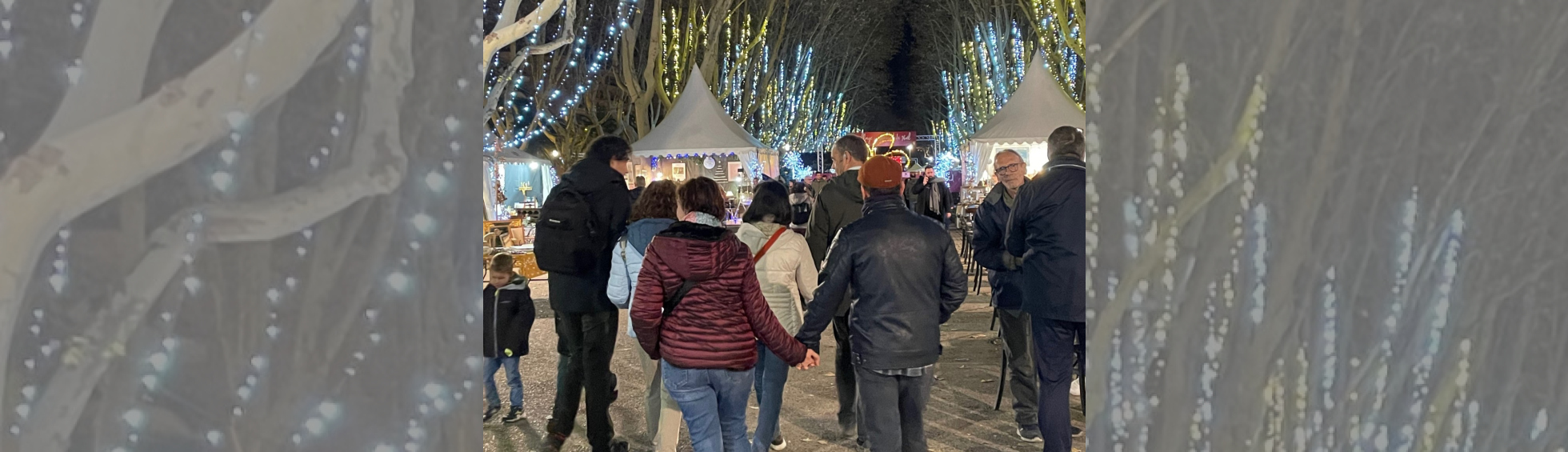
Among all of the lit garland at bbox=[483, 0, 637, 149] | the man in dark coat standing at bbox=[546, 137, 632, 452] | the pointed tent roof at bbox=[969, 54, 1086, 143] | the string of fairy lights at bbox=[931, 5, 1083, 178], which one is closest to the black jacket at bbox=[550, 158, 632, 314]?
the man in dark coat standing at bbox=[546, 137, 632, 452]

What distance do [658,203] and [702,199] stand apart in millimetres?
495

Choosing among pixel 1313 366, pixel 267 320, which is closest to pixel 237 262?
pixel 267 320

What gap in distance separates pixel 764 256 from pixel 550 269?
95 centimetres

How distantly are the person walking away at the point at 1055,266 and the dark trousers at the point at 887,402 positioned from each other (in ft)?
1.72

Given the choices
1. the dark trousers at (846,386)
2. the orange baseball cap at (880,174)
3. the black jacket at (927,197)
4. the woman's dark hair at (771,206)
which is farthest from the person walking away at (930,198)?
the orange baseball cap at (880,174)

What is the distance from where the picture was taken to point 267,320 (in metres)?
1.26

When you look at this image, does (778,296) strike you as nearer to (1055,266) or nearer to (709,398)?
(709,398)

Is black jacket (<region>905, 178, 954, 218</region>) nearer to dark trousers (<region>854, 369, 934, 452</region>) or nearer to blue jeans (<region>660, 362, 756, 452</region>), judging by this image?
dark trousers (<region>854, 369, 934, 452</region>)

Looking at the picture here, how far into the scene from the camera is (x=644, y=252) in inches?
150

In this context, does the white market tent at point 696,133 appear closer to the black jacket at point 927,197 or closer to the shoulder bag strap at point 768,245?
the black jacket at point 927,197

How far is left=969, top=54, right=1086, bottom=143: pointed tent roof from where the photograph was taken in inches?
454

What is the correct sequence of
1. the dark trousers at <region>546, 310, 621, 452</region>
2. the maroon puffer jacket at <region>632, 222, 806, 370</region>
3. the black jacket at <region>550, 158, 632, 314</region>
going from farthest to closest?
the dark trousers at <region>546, 310, 621, 452</region> < the black jacket at <region>550, 158, 632, 314</region> < the maroon puffer jacket at <region>632, 222, 806, 370</region>

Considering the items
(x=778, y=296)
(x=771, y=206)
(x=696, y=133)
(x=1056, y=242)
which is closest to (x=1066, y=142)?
(x=1056, y=242)

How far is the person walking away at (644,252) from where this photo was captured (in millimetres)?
3811
